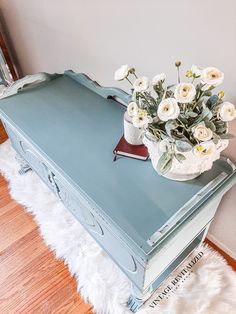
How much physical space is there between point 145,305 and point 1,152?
1.38m

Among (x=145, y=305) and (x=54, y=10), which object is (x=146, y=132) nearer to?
(x=145, y=305)

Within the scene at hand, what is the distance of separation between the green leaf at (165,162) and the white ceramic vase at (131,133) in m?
0.19

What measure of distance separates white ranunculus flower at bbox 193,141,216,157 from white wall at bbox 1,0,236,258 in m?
0.24

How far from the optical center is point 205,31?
726 mm

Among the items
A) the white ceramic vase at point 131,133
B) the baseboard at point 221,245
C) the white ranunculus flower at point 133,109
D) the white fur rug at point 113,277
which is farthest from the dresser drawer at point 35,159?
the baseboard at point 221,245

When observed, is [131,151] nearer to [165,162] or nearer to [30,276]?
[165,162]

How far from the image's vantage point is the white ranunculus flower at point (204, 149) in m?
0.62

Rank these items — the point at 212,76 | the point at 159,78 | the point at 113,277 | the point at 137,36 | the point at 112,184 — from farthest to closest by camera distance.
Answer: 1. the point at 113,277
2. the point at 137,36
3. the point at 112,184
4. the point at 159,78
5. the point at 212,76

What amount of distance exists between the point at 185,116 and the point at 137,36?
0.46m

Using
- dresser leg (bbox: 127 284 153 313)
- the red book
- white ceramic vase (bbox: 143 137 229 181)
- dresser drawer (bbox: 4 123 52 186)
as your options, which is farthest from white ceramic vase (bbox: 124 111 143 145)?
dresser leg (bbox: 127 284 153 313)

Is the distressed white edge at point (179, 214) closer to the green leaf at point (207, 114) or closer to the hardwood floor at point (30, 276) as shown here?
the green leaf at point (207, 114)

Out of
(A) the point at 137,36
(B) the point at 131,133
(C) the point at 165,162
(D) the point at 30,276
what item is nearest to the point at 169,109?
(C) the point at 165,162

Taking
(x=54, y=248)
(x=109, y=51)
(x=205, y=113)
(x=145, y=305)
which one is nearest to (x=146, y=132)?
(x=205, y=113)

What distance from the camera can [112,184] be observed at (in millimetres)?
813
